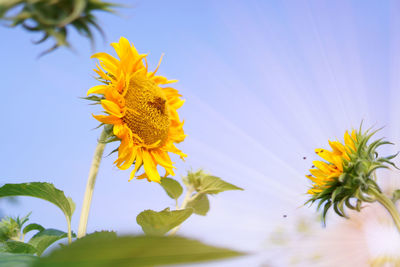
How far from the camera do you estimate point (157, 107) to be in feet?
6.53

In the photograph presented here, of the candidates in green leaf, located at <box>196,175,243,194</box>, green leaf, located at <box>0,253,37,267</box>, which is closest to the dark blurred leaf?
green leaf, located at <box>0,253,37,267</box>

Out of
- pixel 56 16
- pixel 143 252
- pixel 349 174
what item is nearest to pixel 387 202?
pixel 349 174

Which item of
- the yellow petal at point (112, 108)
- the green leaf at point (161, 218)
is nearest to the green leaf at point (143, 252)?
the green leaf at point (161, 218)

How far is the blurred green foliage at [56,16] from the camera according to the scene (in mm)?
792

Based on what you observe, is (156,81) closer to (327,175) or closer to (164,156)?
(164,156)

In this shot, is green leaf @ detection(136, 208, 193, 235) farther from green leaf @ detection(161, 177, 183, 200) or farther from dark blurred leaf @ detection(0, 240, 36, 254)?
green leaf @ detection(161, 177, 183, 200)

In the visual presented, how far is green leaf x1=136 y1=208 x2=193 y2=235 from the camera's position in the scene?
1503 millimetres

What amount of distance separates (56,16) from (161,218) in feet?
3.02

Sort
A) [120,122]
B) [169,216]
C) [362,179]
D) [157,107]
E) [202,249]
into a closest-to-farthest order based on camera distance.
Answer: [202,249]
[169,216]
[120,122]
[157,107]
[362,179]

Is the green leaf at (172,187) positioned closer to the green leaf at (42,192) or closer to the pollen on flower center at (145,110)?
the pollen on flower center at (145,110)

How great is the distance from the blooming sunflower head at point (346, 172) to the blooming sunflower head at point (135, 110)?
1203 mm

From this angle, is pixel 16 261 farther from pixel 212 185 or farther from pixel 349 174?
pixel 349 174

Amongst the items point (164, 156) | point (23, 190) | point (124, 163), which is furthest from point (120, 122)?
point (23, 190)

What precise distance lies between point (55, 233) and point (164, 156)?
0.69 metres
